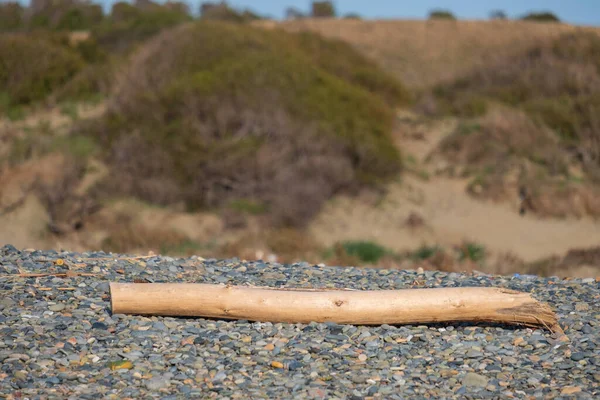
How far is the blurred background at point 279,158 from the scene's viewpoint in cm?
1565

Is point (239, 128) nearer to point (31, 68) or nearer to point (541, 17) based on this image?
point (31, 68)

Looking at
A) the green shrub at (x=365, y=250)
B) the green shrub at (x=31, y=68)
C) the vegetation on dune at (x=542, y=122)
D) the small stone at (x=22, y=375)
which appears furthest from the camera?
the green shrub at (x=31, y=68)

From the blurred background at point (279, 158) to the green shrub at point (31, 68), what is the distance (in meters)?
0.05

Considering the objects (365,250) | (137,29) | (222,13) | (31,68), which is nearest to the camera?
(365,250)

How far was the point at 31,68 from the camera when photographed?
22.1 m

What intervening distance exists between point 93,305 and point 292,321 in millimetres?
1497

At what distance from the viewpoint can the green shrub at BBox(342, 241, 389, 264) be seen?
13.4 m

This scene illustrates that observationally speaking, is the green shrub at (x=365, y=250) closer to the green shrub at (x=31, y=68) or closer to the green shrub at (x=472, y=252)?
the green shrub at (x=472, y=252)

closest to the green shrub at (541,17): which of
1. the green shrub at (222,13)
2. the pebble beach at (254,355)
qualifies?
the green shrub at (222,13)

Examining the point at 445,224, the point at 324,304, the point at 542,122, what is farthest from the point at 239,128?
the point at 324,304

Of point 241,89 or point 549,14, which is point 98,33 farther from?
point 549,14

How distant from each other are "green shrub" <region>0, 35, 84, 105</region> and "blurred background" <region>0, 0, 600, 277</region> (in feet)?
0.15

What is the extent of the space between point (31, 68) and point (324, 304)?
18.7m

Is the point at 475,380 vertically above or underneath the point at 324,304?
underneath
